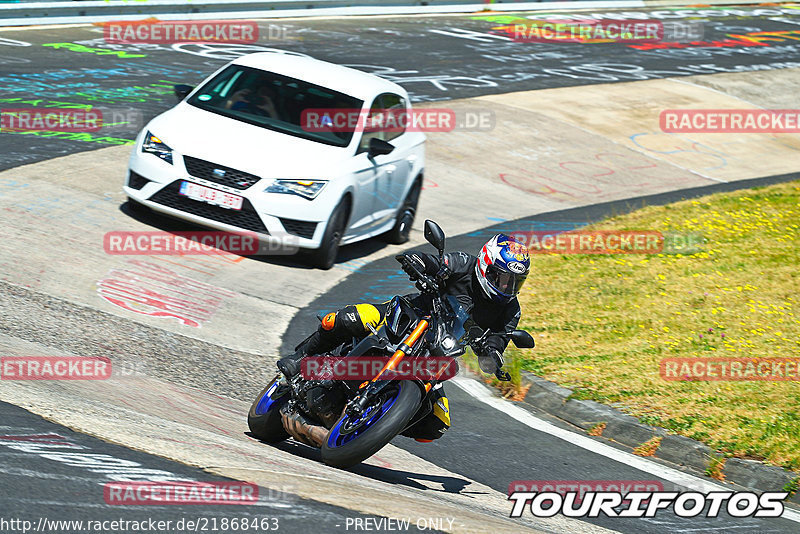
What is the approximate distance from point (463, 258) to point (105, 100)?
12155 mm

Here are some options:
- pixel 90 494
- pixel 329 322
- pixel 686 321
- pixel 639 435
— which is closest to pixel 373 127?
pixel 686 321

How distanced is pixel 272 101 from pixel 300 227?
175cm

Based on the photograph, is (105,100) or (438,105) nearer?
(105,100)

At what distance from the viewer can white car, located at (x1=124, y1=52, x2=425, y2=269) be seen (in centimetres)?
1066

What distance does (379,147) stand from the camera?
11.5m

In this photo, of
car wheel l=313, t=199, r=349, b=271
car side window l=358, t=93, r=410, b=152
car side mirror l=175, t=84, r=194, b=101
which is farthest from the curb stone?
car side mirror l=175, t=84, r=194, b=101

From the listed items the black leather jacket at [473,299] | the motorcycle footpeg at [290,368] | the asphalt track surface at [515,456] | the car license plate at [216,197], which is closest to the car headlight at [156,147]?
the car license plate at [216,197]

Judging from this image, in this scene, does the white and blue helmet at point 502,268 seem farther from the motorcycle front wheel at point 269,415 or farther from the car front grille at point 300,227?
the car front grille at point 300,227

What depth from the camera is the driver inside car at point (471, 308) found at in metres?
5.75

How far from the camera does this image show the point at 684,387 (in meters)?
8.62

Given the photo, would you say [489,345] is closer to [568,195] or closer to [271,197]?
[271,197]

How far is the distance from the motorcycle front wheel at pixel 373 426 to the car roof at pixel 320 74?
22.1 feet

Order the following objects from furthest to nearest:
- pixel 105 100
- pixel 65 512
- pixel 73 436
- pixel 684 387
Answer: pixel 105 100, pixel 684 387, pixel 73 436, pixel 65 512

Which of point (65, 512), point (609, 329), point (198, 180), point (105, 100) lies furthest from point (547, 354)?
point (105, 100)
